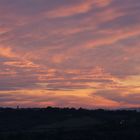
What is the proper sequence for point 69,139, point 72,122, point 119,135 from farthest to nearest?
point 72,122 → point 119,135 → point 69,139

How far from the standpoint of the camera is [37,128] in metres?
103

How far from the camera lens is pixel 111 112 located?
130750 millimetres

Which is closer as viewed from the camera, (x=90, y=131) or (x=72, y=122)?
(x=90, y=131)

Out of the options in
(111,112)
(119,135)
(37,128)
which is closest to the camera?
(119,135)

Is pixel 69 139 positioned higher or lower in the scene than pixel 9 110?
lower

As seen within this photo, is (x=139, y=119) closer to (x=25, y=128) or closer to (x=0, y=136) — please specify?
(x=25, y=128)

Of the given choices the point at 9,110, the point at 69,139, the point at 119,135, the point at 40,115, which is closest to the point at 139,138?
the point at 119,135

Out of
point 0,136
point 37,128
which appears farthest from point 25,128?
point 0,136

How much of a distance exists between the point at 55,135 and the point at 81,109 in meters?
45.3

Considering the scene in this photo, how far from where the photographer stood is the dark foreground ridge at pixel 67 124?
8712 cm

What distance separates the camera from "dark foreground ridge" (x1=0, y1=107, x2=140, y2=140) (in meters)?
87.1

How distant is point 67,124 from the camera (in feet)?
355

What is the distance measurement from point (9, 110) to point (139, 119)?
1337 inches

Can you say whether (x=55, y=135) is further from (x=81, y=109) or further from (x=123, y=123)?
(x=81, y=109)
